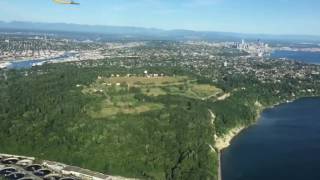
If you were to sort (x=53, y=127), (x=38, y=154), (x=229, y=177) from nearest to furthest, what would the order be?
(x=229, y=177)
(x=38, y=154)
(x=53, y=127)

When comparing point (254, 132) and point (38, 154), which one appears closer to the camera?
point (38, 154)

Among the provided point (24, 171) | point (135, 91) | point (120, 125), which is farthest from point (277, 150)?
point (24, 171)

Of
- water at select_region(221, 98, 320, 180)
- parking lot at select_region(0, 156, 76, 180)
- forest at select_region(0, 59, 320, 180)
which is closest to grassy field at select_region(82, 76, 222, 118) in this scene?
forest at select_region(0, 59, 320, 180)

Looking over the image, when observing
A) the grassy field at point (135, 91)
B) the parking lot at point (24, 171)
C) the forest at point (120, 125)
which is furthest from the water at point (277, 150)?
the parking lot at point (24, 171)

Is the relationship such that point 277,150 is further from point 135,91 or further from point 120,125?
point 135,91

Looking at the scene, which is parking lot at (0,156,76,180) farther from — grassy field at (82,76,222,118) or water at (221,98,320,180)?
water at (221,98,320,180)

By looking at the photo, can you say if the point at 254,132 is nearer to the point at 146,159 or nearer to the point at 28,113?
the point at 146,159

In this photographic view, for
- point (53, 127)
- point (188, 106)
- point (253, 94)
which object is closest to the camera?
point (53, 127)

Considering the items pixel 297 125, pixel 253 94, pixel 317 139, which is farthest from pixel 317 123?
pixel 253 94
